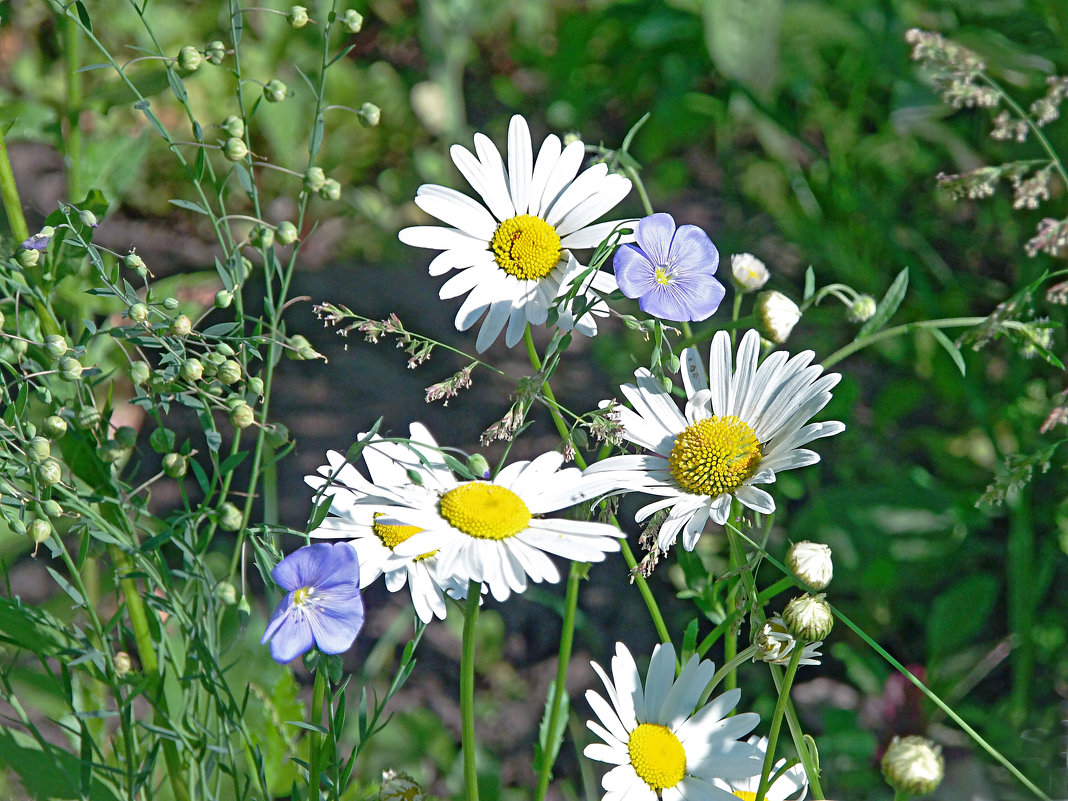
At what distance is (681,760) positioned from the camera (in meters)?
0.52

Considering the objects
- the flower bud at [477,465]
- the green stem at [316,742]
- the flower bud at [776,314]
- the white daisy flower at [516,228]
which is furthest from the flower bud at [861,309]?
the green stem at [316,742]

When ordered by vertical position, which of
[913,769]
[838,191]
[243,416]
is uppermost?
[838,191]

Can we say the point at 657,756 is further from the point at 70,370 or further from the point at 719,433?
the point at 70,370

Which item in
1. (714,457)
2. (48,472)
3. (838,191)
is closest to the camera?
(48,472)

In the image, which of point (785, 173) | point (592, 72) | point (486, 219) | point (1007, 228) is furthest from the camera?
point (592, 72)

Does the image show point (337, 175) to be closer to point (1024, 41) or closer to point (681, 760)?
point (1024, 41)

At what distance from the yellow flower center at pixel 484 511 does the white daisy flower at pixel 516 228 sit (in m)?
0.09

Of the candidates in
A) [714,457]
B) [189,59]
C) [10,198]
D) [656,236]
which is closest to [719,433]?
[714,457]

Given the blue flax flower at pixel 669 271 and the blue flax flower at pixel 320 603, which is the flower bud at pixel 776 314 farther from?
the blue flax flower at pixel 320 603

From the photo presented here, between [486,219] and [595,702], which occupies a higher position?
[486,219]

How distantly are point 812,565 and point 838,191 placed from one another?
934mm

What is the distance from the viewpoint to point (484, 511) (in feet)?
1.51

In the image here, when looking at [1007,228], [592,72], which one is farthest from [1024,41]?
[592,72]

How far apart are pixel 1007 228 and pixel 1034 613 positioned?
50 centimetres
